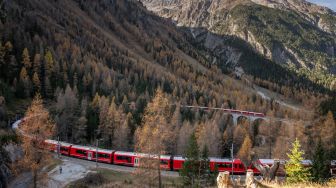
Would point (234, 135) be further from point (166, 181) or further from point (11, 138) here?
point (11, 138)

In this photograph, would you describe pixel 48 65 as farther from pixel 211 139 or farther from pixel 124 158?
pixel 124 158

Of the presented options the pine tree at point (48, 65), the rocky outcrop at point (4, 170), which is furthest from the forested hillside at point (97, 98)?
the rocky outcrop at point (4, 170)

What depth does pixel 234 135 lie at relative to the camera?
112000 mm

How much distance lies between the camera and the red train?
71.5 metres

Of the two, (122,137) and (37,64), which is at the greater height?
(37,64)

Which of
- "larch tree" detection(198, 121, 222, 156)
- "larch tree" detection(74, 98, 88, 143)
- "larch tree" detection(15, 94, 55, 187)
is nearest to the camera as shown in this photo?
"larch tree" detection(15, 94, 55, 187)

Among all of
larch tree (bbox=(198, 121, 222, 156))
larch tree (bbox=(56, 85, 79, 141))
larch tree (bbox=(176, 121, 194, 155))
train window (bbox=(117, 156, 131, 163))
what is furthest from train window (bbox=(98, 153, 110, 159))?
larch tree (bbox=(198, 121, 222, 156))

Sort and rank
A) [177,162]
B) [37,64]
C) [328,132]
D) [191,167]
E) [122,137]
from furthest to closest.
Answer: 1. [37,64]
2. [328,132]
3. [122,137]
4. [177,162]
5. [191,167]

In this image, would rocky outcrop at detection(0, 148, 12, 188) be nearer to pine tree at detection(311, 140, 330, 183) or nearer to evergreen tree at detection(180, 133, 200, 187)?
Result: evergreen tree at detection(180, 133, 200, 187)

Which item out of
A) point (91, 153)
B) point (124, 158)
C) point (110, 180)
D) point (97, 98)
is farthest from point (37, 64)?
point (110, 180)

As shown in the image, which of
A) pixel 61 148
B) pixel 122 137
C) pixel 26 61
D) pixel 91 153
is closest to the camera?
pixel 91 153

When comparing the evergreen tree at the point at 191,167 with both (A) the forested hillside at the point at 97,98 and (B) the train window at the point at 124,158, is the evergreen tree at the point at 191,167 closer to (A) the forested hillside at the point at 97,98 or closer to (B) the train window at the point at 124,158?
(A) the forested hillside at the point at 97,98

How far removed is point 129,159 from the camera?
7425 cm

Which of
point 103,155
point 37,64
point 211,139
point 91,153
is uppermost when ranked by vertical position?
point 37,64
